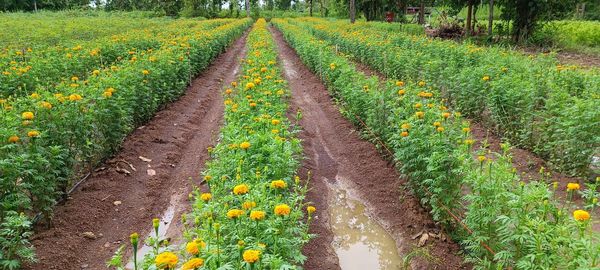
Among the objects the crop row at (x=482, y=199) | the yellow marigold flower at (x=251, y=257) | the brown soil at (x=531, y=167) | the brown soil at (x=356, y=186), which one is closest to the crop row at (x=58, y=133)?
the yellow marigold flower at (x=251, y=257)

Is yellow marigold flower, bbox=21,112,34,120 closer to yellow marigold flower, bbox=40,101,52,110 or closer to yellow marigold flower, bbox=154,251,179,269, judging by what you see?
Result: yellow marigold flower, bbox=40,101,52,110

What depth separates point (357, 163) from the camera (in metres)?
7.26

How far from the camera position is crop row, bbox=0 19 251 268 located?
412 cm

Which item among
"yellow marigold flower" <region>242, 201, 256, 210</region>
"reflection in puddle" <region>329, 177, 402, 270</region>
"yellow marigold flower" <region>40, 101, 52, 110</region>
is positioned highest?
"yellow marigold flower" <region>40, 101, 52, 110</region>

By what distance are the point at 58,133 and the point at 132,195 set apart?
1350 millimetres

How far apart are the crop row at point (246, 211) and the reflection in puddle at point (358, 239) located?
3.75 ft

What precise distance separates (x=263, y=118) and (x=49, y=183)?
252 cm

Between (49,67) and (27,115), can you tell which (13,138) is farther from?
(49,67)

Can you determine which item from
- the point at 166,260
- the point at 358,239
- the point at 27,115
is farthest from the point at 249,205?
the point at 27,115

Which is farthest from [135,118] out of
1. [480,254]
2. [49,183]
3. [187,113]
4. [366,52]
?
[366,52]

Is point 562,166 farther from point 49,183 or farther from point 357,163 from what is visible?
point 49,183

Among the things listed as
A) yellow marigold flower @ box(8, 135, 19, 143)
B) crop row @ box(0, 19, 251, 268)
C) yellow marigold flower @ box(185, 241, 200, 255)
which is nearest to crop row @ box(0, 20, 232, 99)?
crop row @ box(0, 19, 251, 268)

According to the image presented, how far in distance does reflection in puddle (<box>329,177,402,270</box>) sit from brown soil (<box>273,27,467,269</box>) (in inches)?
4.1

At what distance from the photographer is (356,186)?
6.57 metres
